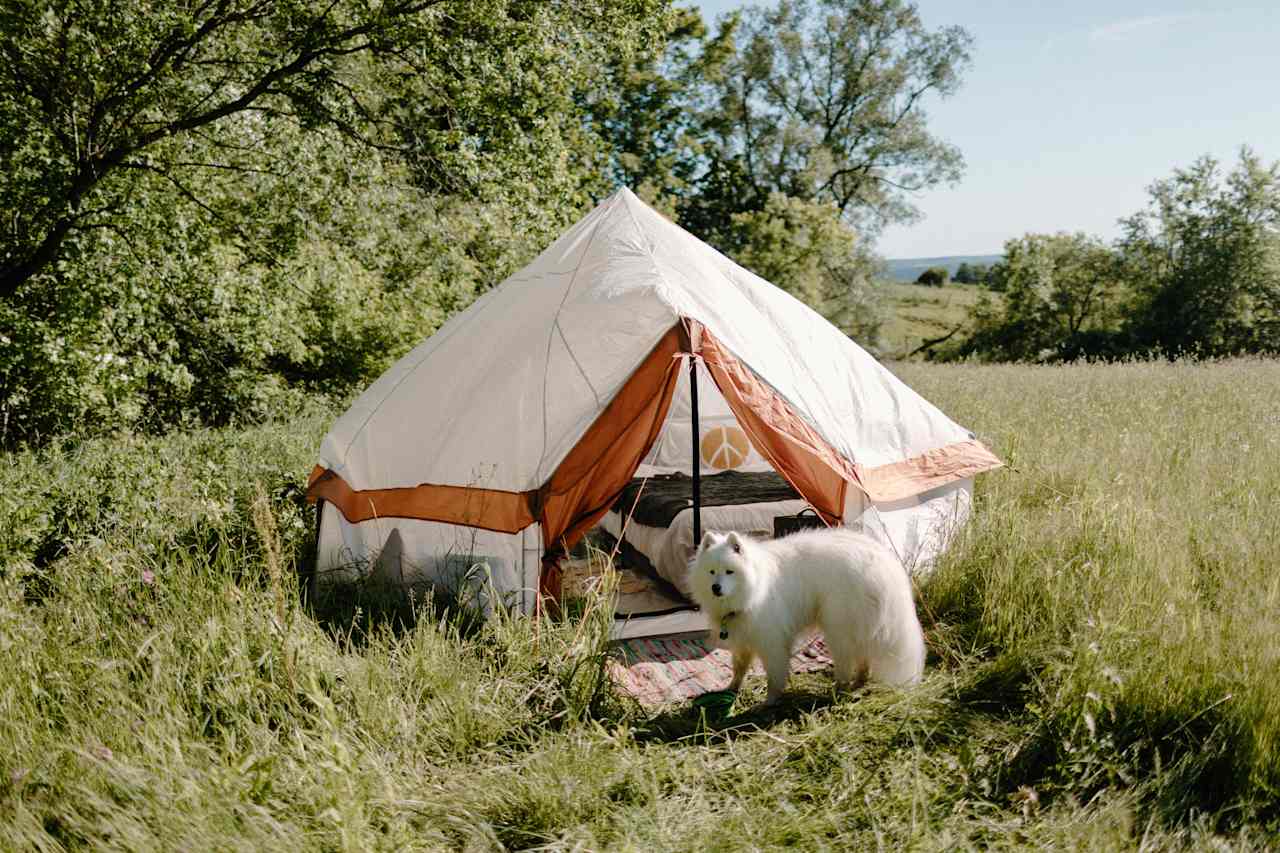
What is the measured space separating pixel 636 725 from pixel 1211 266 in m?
30.0

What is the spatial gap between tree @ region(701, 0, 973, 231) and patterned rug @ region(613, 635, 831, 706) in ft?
71.0

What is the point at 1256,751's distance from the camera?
8.61 feet

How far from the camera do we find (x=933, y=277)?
1957 inches

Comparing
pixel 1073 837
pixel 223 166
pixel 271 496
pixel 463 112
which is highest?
pixel 463 112

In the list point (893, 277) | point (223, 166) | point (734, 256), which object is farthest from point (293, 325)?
point (893, 277)

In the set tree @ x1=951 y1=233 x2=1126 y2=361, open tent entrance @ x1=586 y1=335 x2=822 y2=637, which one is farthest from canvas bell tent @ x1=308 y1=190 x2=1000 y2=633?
tree @ x1=951 y1=233 x2=1126 y2=361

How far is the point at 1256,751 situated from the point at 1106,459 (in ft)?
11.4

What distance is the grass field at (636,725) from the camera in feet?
7.88

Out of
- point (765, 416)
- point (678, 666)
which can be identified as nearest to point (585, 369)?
point (765, 416)

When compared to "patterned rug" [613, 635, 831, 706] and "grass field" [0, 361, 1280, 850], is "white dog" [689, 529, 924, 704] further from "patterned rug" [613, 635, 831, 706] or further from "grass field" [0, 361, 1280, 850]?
"patterned rug" [613, 635, 831, 706]

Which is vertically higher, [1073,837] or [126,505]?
[126,505]

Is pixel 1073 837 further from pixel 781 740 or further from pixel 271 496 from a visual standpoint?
pixel 271 496

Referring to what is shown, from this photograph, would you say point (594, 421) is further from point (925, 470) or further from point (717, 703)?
point (925, 470)

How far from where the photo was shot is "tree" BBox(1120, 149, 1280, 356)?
25.1m
